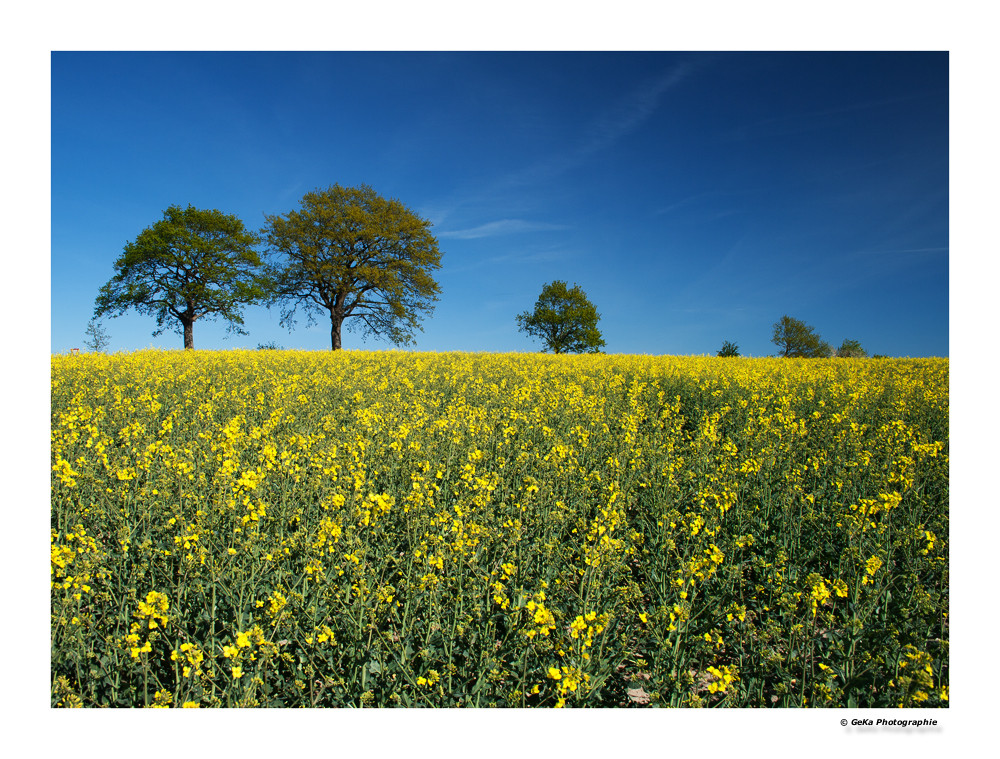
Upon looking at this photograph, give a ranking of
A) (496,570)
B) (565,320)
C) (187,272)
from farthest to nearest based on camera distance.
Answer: (565,320), (187,272), (496,570)

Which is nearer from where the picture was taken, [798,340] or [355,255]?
[355,255]

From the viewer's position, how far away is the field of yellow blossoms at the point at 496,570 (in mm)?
2422

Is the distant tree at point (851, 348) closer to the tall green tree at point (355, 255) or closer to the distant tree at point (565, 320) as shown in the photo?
the distant tree at point (565, 320)

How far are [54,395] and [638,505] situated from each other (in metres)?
10.0

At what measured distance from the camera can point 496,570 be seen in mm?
3256

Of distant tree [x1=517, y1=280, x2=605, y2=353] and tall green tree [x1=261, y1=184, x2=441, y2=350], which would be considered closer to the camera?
tall green tree [x1=261, y1=184, x2=441, y2=350]

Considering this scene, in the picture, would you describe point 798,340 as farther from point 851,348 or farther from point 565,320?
point 565,320

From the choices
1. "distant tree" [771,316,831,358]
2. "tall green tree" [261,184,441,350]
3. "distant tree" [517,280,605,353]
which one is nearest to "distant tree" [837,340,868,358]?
"distant tree" [771,316,831,358]

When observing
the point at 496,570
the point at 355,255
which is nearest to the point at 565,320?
the point at 355,255

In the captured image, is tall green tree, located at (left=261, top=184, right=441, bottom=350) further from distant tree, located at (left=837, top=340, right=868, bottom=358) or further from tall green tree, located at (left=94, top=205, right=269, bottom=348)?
distant tree, located at (left=837, top=340, right=868, bottom=358)

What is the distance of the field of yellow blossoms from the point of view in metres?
2.42

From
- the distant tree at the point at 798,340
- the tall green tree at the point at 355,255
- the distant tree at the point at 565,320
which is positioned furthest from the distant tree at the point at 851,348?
the tall green tree at the point at 355,255

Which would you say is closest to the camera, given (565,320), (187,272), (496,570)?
(496,570)
